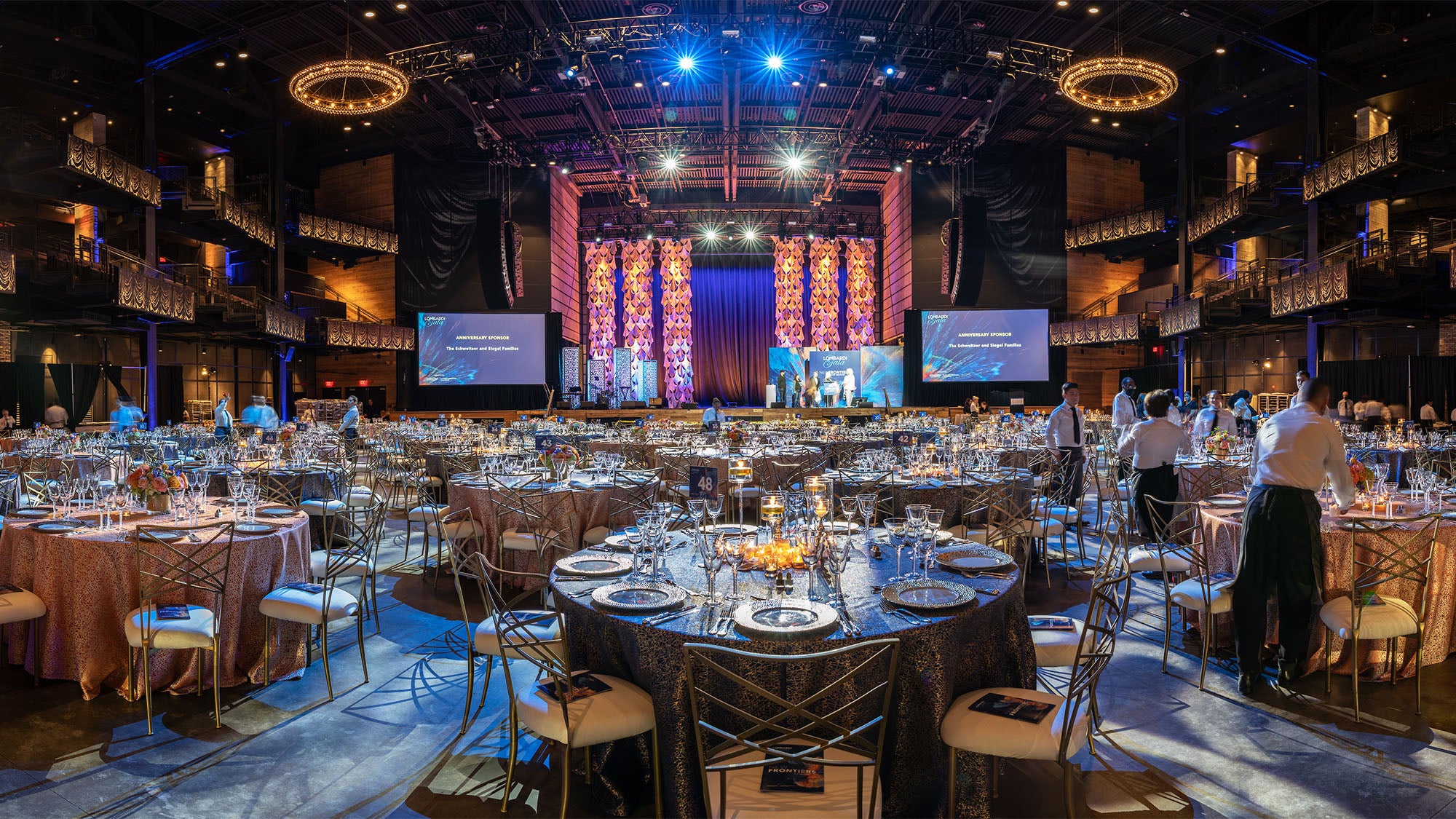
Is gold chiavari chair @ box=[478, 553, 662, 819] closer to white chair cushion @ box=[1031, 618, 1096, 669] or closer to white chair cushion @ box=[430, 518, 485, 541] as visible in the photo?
white chair cushion @ box=[1031, 618, 1096, 669]

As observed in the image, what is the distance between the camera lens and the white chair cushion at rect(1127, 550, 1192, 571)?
4094mm

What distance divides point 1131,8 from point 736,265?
1453 centimetres

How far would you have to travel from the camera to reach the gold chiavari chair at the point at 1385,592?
3.31 m

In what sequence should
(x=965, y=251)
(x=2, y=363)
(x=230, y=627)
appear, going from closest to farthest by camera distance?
(x=230, y=627) → (x=2, y=363) → (x=965, y=251)

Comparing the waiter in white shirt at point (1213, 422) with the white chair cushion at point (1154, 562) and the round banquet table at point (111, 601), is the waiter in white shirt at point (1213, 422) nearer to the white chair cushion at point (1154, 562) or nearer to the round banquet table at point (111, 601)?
the white chair cushion at point (1154, 562)

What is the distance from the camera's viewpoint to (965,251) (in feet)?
53.3

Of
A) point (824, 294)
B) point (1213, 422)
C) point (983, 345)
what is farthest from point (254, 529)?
point (824, 294)

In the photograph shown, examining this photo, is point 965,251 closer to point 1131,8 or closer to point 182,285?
point 1131,8

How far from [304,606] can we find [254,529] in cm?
61

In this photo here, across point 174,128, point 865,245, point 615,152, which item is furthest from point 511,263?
point 865,245

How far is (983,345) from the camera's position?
20250mm

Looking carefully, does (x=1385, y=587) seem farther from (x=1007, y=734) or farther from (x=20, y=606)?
(x=20, y=606)

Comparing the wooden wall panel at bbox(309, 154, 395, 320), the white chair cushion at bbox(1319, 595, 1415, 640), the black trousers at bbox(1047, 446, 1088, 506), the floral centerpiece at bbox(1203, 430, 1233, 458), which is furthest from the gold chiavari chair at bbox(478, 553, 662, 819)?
the wooden wall panel at bbox(309, 154, 395, 320)

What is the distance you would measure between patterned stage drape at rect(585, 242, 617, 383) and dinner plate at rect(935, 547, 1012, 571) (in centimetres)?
2160
